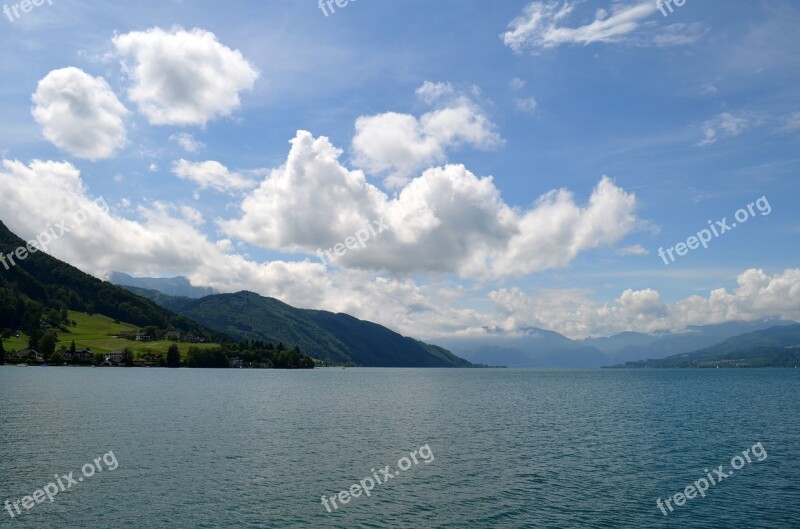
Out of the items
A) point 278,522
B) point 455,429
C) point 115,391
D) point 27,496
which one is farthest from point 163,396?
point 278,522

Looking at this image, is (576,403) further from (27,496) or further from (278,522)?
(27,496)

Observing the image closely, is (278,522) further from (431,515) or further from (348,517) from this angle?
(431,515)

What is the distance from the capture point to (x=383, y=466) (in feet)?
218

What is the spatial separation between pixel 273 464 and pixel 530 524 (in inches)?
1335

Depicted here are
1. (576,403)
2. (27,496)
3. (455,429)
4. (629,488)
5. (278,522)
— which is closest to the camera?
(278,522)

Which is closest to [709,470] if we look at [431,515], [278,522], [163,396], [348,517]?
[431,515]

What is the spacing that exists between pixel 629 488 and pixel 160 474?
5224 cm

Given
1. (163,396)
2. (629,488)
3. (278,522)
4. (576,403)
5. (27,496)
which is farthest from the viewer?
(576,403)

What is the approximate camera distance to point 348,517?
4678 centimetres

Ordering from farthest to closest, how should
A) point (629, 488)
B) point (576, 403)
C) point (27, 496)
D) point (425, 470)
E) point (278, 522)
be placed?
point (576, 403)
point (425, 470)
point (629, 488)
point (27, 496)
point (278, 522)

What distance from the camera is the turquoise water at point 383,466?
47.3 m

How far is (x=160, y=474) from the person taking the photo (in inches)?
2299

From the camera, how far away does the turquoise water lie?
1861 inches

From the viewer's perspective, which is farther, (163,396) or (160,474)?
(163,396)
